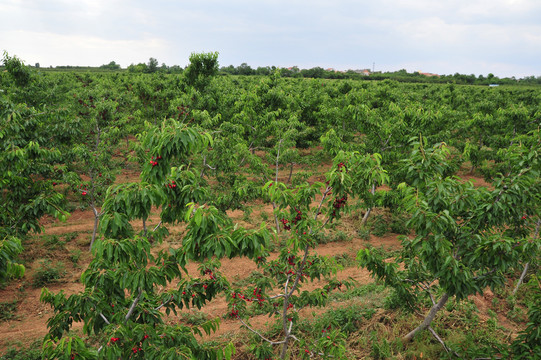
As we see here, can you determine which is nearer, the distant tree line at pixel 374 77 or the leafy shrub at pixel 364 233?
the leafy shrub at pixel 364 233

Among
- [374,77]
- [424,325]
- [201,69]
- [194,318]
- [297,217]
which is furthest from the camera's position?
[374,77]

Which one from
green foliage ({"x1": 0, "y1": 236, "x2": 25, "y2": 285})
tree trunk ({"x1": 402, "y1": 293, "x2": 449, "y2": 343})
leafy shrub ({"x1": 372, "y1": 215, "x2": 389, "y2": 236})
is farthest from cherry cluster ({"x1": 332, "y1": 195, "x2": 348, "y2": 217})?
leafy shrub ({"x1": 372, "y1": 215, "x2": 389, "y2": 236})

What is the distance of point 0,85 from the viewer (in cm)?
2147

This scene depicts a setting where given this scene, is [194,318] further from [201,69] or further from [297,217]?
[201,69]

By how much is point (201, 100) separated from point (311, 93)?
408 inches

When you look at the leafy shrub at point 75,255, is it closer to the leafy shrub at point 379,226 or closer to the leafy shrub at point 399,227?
the leafy shrub at point 379,226

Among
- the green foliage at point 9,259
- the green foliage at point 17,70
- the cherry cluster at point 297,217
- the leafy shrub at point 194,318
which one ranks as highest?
the green foliage at point 17,70

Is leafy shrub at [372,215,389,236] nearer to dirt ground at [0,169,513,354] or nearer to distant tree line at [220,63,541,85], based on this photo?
dirt ground at [0,169,513,354]

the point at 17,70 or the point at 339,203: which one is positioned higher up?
the point at 17,70

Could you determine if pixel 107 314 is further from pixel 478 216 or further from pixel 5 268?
pixel 478 216

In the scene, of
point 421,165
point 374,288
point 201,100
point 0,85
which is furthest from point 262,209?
point 0,85

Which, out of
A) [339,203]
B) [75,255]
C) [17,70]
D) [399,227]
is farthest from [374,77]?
[339,203]

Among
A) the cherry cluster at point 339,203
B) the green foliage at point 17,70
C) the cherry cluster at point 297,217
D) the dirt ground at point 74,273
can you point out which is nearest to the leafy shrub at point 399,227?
the dirt ground at point 74,273

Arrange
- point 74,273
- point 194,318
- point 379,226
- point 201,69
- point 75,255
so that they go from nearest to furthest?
point 194,318 < point 74,273 < point 75,255 < point 379,226 < point 201,69
